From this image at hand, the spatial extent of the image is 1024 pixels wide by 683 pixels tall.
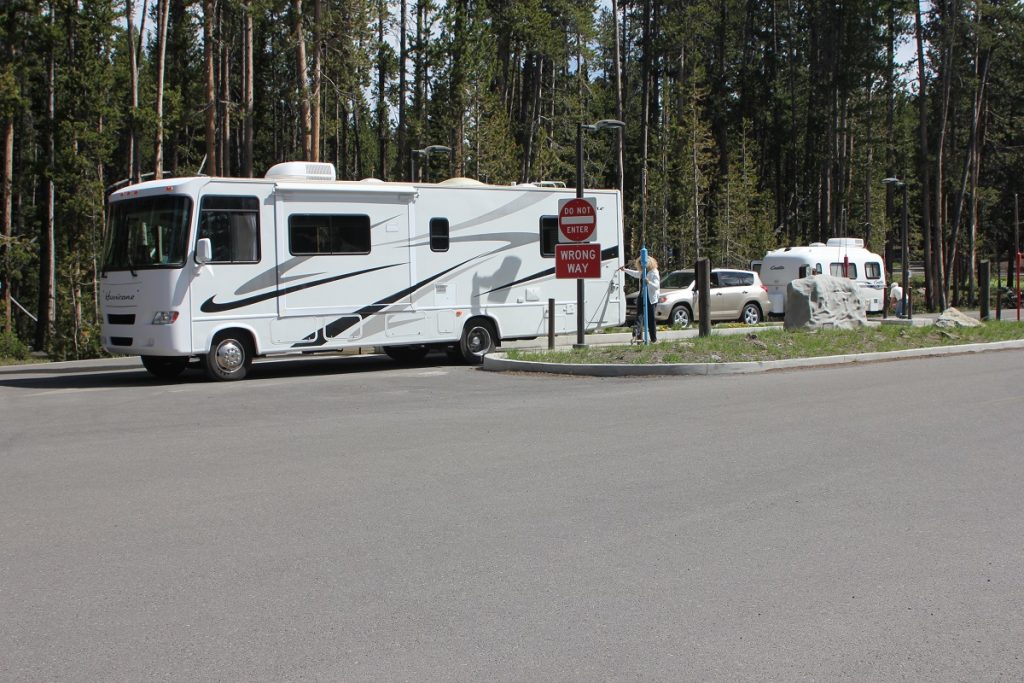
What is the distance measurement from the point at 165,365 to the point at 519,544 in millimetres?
12538

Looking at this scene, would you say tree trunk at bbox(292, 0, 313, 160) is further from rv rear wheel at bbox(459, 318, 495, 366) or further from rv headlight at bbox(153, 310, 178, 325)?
rv headlight at bbox(153, 310, 178, 325)

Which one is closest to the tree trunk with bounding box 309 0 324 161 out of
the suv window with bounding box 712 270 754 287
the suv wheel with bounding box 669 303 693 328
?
the suv wheel with bounding box 669 303 693 328

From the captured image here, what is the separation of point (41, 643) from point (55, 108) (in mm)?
37557

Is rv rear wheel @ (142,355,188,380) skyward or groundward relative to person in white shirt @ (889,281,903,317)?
groundward

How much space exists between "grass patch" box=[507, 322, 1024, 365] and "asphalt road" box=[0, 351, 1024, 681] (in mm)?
4667

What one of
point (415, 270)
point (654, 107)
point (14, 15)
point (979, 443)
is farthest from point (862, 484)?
point (654, 107)

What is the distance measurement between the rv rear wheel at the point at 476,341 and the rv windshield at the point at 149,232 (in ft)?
17.9

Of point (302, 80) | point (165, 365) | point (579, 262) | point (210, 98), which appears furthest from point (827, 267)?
point (165, 365)

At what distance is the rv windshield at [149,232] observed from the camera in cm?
1616

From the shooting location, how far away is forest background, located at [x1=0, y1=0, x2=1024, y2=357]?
120ft

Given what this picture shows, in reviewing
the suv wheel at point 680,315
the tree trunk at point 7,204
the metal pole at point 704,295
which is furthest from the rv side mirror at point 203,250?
the tree trunk at point 7,204

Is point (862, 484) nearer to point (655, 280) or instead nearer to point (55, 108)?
point (655, 280)

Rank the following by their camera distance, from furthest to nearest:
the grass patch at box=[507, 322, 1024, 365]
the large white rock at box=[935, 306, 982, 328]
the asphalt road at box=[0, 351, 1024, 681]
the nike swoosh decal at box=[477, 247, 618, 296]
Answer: the large white rock at box=[935, 306, 982, 328]
the nike swoosh decal at box=[477, 247, 618, 296]
the grass patch at box=[507, 322, 1024, 365]
the asphalt road at box=[0, 351, 1024, 681]

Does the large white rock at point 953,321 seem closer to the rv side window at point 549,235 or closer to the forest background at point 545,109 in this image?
the rv side window at point 549,235
